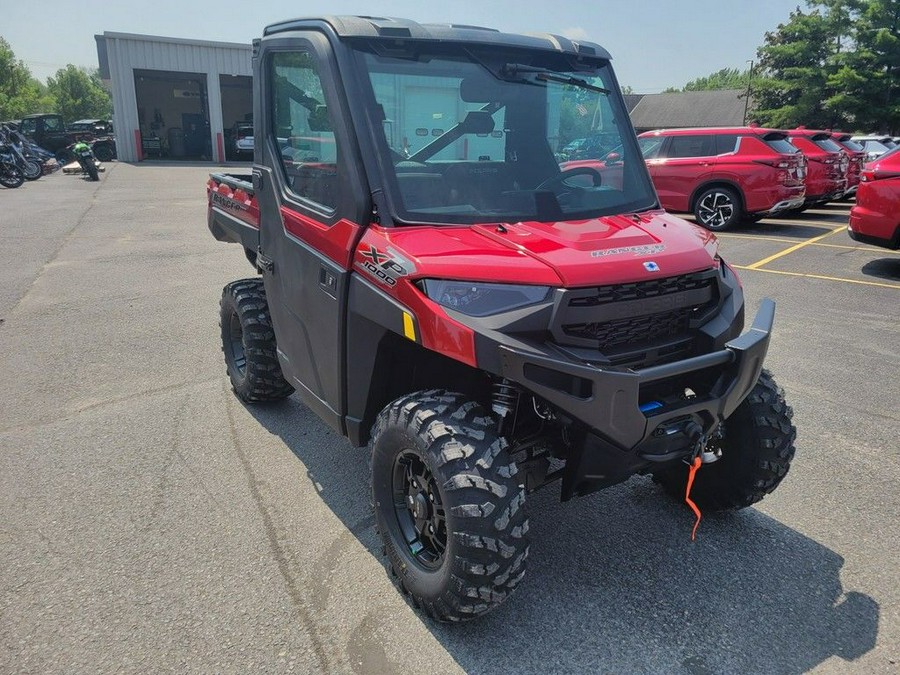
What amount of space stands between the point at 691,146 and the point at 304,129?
37.9ft

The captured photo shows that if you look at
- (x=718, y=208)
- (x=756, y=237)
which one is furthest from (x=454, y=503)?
(x=718, y=208)

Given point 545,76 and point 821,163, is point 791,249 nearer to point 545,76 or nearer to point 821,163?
point 821,163

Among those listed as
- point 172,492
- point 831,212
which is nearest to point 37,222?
point 172,492

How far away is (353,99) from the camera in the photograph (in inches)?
109

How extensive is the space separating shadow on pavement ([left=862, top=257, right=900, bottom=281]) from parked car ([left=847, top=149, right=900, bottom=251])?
406 millimetres

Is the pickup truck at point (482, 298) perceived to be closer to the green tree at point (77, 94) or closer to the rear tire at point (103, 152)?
the rear tire at point (103, 152)

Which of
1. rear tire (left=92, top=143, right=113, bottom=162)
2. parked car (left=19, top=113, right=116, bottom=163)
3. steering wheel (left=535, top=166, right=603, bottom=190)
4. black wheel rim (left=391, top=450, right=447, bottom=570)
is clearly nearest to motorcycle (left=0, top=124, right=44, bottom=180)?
rear tire (left=92, top=143, right=113, bottom=162)

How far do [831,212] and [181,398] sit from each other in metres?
16.3

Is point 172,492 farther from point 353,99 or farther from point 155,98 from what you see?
point 155,98

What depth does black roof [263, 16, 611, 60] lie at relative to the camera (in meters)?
2.81

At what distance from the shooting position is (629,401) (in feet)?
7.29

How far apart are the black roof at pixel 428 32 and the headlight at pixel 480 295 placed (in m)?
1.16

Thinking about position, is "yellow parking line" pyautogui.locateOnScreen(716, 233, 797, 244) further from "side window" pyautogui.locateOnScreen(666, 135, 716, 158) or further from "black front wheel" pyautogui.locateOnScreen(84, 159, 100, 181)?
"black front wheel" pyautogui.locateOnScreen(84, 159, 100, 181)

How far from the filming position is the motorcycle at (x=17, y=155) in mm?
20438
